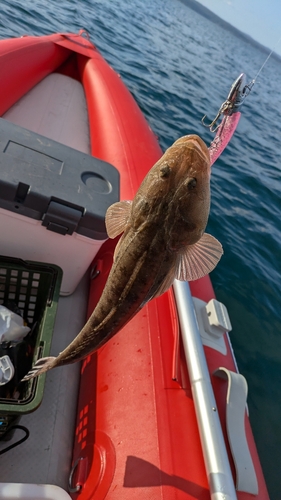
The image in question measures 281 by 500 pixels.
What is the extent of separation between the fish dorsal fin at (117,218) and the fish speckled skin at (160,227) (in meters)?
0.03

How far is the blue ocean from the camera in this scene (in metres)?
4.86

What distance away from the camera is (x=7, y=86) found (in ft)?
16.1

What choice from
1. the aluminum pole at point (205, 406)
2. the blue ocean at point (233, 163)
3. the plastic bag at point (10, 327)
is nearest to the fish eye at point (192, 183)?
the aluminum pole at point (205, 406)

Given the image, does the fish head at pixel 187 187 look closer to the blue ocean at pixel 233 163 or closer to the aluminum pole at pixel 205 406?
the aluminum pole at pixel 205 406

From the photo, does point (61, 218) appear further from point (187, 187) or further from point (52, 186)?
point (187, 187)

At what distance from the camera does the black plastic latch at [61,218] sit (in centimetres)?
259

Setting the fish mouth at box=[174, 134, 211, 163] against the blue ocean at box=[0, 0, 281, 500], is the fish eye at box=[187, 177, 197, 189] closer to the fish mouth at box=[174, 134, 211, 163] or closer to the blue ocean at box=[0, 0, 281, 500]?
the fish mouth at box=[174, 134, 211, 163]

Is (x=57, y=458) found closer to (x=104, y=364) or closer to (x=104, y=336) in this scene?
(x=104, y=364)

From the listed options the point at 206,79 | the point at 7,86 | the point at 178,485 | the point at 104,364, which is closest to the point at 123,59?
the point at 206,79

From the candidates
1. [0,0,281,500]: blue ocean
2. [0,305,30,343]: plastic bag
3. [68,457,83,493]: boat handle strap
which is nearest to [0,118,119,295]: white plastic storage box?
[0,305,30,343]: plastic bag

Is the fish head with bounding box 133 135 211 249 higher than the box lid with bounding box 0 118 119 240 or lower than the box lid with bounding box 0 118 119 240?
higher

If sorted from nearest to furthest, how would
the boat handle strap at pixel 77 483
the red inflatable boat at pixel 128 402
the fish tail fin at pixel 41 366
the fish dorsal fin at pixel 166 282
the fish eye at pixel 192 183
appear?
the fish eye at pixel 192 183 < the fish dorsal fin at pixel 166 282 < the fish tail fin at pixel 41 366 < the red inflatable boat at pixel 128 402 < the boat handle strap at pixel 77 483

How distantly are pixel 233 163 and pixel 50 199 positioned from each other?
28.9 feet

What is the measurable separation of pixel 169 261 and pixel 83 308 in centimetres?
188
